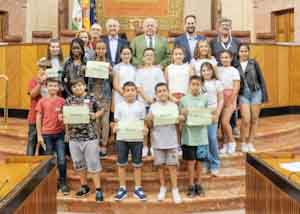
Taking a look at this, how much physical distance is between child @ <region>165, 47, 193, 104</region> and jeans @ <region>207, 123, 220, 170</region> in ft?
1.62

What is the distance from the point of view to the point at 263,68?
919 centimetres

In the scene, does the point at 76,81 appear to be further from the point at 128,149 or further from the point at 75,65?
the point at 128,149

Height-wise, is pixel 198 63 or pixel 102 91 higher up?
pixel 198 63

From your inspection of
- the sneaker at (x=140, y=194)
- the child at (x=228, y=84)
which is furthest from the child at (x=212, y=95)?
the sneaker at (x=140, y=194)

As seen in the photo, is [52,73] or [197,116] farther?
[52,73]

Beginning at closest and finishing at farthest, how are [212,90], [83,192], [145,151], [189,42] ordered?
1. [83,192]
2. [212,90]
3. [145,151]
4. [189,42]

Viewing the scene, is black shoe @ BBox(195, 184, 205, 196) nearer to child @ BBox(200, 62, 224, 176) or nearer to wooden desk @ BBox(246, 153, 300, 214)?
child @ BBox(200, 62, 224, 176)

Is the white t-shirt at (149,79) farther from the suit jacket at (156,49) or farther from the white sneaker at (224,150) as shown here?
the white sneaker at (224,150)

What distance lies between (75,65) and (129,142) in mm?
1077

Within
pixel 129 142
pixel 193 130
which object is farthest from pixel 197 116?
pixel 129 142

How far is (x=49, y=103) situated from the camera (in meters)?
5.29

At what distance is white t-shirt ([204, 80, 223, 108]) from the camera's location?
18.3 feet

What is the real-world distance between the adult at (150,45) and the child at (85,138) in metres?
0.98

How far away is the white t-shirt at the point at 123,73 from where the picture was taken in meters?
5.64
